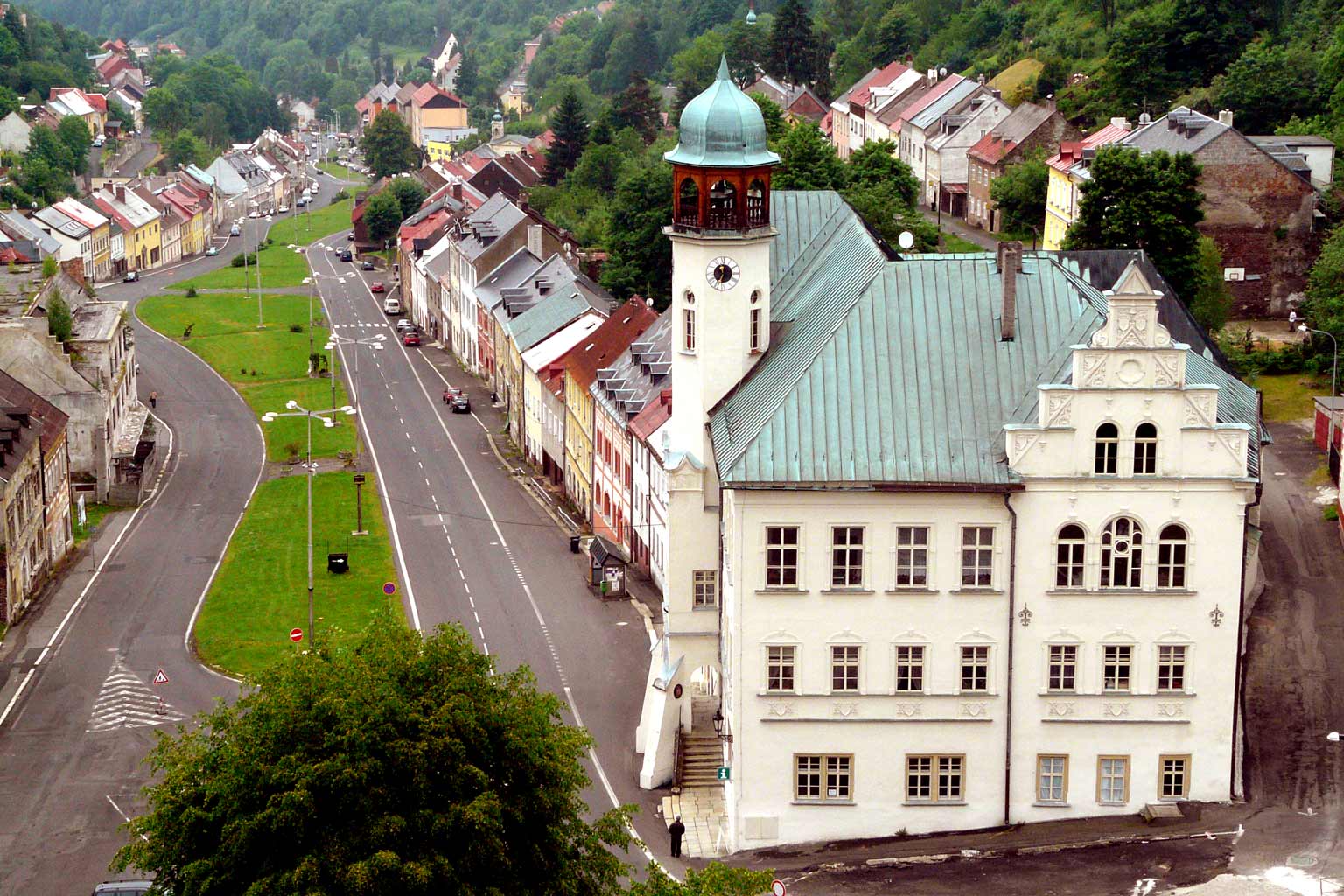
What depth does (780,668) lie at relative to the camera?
6625 cm

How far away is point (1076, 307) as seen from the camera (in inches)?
2677

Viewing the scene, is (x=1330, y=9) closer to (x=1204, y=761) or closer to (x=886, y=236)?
(x=886, y=236)

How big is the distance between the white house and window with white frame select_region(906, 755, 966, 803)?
0.25 feet

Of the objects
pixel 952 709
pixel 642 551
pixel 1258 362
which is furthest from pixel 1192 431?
pixel 1258 362

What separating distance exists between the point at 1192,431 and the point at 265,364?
112049mm

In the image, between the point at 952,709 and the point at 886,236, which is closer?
the point at 952,709

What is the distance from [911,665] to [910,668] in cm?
11

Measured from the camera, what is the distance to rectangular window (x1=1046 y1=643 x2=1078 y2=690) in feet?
216

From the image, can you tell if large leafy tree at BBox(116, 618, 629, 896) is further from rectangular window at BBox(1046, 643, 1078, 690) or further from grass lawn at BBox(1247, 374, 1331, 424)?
grass lawn at BBox(1247, 374, 1331, 424)

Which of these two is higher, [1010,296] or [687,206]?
[687,206]

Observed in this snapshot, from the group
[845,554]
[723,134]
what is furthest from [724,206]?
[845,554]

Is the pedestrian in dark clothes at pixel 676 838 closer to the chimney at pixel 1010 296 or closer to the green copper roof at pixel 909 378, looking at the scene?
the green copper roof at pixel 909 378

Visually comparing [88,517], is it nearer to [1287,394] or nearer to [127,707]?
[127,707]

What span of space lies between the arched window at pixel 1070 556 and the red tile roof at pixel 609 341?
1878 inches
